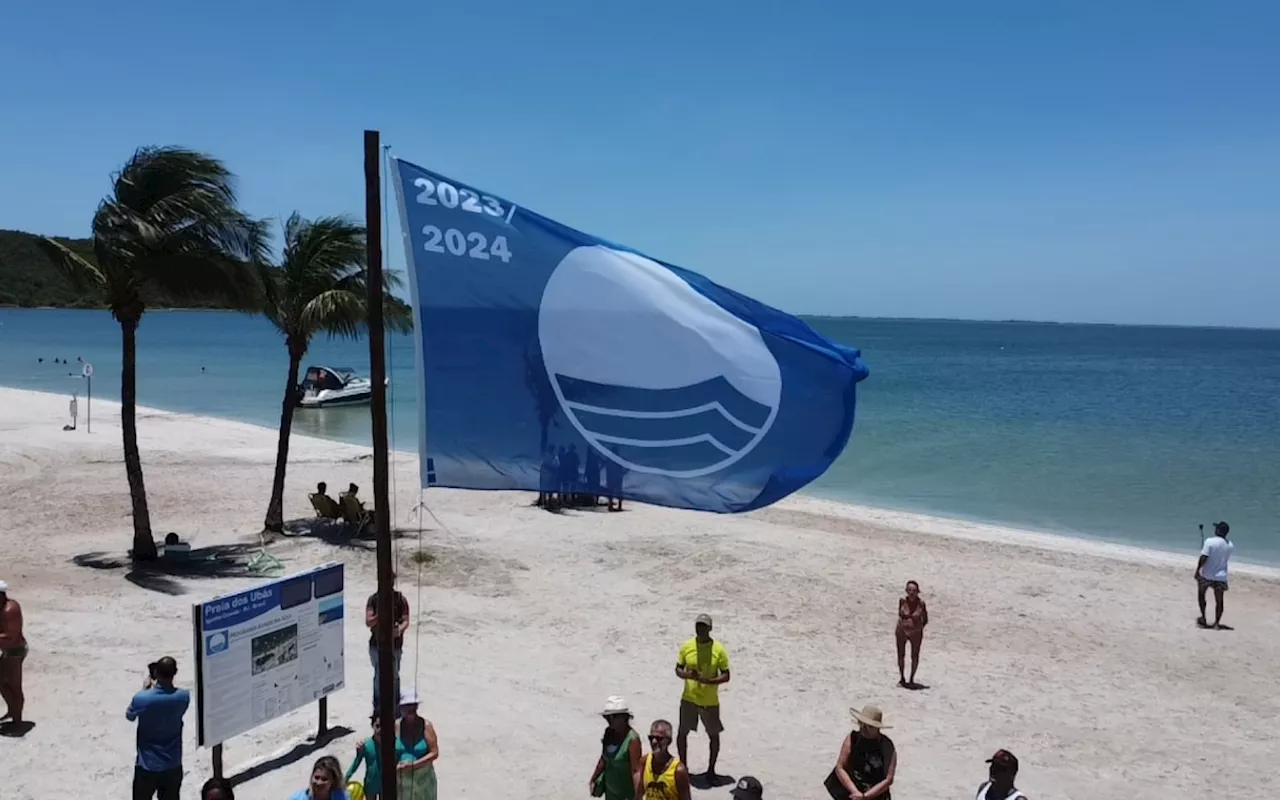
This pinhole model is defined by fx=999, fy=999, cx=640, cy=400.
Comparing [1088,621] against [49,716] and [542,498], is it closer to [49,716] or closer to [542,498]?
[542,498]

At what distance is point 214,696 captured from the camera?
23.7 feet

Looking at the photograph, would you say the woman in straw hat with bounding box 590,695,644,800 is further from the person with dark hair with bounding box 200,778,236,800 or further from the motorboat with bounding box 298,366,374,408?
the motorboat with bounding box 298,366,374,408

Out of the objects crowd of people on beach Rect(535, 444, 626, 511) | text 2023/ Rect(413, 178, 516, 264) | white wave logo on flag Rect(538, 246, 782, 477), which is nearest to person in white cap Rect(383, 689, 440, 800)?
crowd of people on beach Rect(535, 444, 626, 511)

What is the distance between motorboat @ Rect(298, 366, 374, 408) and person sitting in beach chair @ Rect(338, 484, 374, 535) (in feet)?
106

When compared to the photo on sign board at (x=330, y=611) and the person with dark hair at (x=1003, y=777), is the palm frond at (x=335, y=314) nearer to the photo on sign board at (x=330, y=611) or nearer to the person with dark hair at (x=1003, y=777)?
the photo on sign board at (x=330, y=611)

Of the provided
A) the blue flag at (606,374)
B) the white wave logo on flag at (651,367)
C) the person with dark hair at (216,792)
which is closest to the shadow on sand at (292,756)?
the person with dark hair at (216,792)

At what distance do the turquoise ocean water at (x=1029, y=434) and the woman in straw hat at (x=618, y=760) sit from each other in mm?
10367

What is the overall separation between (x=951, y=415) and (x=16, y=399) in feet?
145

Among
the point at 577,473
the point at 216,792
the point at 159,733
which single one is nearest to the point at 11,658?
the point at 159,733

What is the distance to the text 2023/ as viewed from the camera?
5047 millimetres

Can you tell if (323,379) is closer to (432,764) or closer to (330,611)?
(330,611)

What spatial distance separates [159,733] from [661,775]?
3.34m

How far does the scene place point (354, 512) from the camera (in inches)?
673

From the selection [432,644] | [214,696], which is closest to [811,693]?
[432,644]
